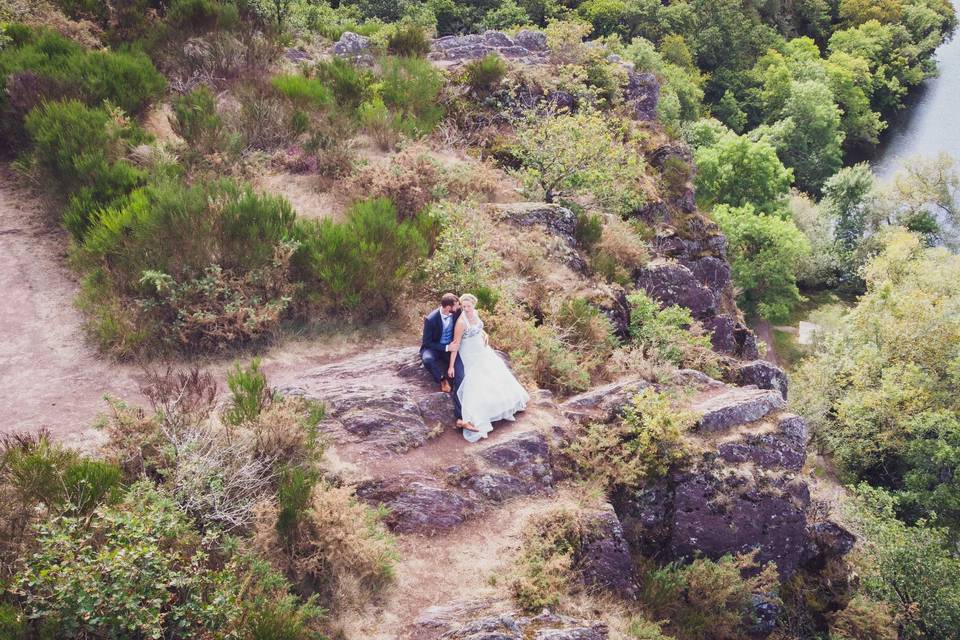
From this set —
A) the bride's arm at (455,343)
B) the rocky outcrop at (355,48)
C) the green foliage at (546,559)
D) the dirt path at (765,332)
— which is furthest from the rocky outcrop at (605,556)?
the dirt path at (765,332)

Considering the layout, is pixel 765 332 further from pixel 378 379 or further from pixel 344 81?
pixel 378 379

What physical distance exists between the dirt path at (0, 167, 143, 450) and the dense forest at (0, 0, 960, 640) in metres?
0.06

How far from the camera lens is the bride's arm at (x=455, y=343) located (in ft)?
25.8

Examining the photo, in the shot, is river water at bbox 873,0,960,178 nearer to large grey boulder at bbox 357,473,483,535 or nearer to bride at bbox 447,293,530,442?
bride at bbox 447,293,530,442

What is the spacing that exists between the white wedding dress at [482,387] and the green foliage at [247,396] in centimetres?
246

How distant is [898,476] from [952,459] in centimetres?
295

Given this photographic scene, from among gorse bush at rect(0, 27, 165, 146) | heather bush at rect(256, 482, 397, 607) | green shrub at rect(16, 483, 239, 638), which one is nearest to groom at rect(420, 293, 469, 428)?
heather bush at rect(256, 482, 397, 607)

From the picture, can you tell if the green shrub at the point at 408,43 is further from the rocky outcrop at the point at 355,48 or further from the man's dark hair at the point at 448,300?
the man's dark hair at the point at 448,300

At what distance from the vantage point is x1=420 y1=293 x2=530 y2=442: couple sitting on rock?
25.7 feet

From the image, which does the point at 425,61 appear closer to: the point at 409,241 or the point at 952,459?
the point at 409,241

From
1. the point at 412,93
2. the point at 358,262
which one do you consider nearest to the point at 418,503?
the point at 358,262

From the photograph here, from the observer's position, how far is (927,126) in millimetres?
48438

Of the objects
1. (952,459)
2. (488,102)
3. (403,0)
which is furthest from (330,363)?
(403,0)

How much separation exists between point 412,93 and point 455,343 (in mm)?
9478
